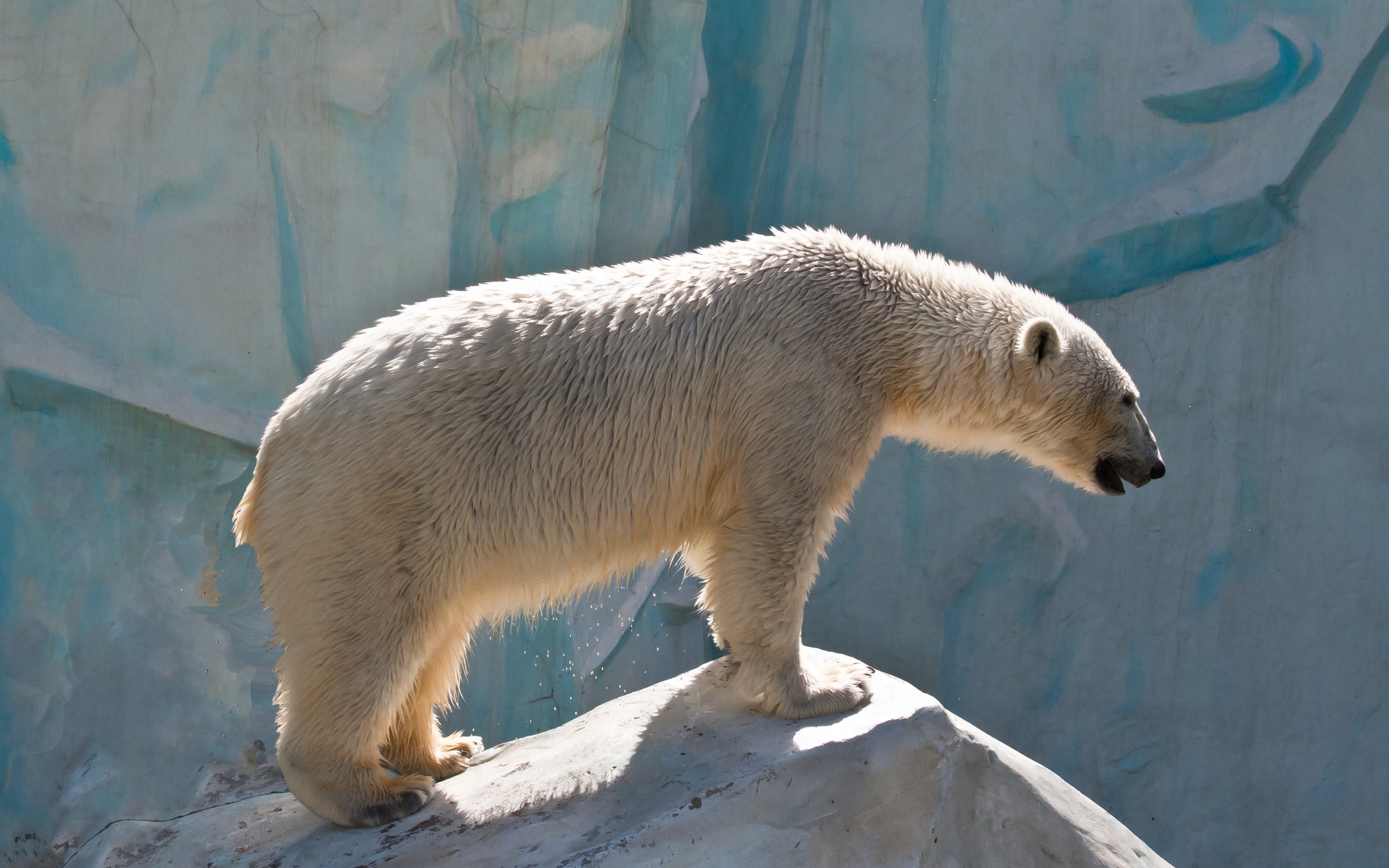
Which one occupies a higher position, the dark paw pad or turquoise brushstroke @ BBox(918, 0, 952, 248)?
turquoise brushstroke @ BBox(918, 0, 952, 248)

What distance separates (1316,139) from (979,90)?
2.00 m

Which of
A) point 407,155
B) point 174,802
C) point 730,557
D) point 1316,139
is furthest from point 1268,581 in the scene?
point 174,802

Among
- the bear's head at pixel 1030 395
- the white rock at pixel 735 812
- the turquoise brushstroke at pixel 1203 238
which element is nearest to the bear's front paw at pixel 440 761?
the white rock at pixel 735 812

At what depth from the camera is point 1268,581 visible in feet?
22.7

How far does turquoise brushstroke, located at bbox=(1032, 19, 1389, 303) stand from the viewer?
666 centimetres

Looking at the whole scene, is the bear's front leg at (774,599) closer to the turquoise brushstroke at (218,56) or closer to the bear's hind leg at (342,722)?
the bear's hind leg at (342,722)

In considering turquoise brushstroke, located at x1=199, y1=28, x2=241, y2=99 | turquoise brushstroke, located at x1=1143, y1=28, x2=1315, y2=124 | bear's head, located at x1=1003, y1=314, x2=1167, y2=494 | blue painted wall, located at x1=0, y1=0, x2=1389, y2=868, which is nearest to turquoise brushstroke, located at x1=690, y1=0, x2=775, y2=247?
blue painted wall, located at x1=0, y1=0, x2=1389, y2=868

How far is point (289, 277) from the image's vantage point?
5281 millimetres

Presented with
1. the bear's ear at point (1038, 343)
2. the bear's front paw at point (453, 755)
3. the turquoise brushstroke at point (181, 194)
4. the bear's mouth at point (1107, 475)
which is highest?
the bear's ear at point (1038, 343)

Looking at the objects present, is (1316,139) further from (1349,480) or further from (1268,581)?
(1268,581)

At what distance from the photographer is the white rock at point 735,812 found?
9.36 feet

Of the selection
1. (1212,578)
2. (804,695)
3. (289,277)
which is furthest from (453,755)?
(1212,578)

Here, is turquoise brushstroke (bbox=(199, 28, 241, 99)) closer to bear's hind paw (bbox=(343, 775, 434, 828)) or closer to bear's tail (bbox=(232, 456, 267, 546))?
bear's tail (bbox=(232, 456, 267, 546))

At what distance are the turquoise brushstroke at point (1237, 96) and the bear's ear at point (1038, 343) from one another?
4.04m
